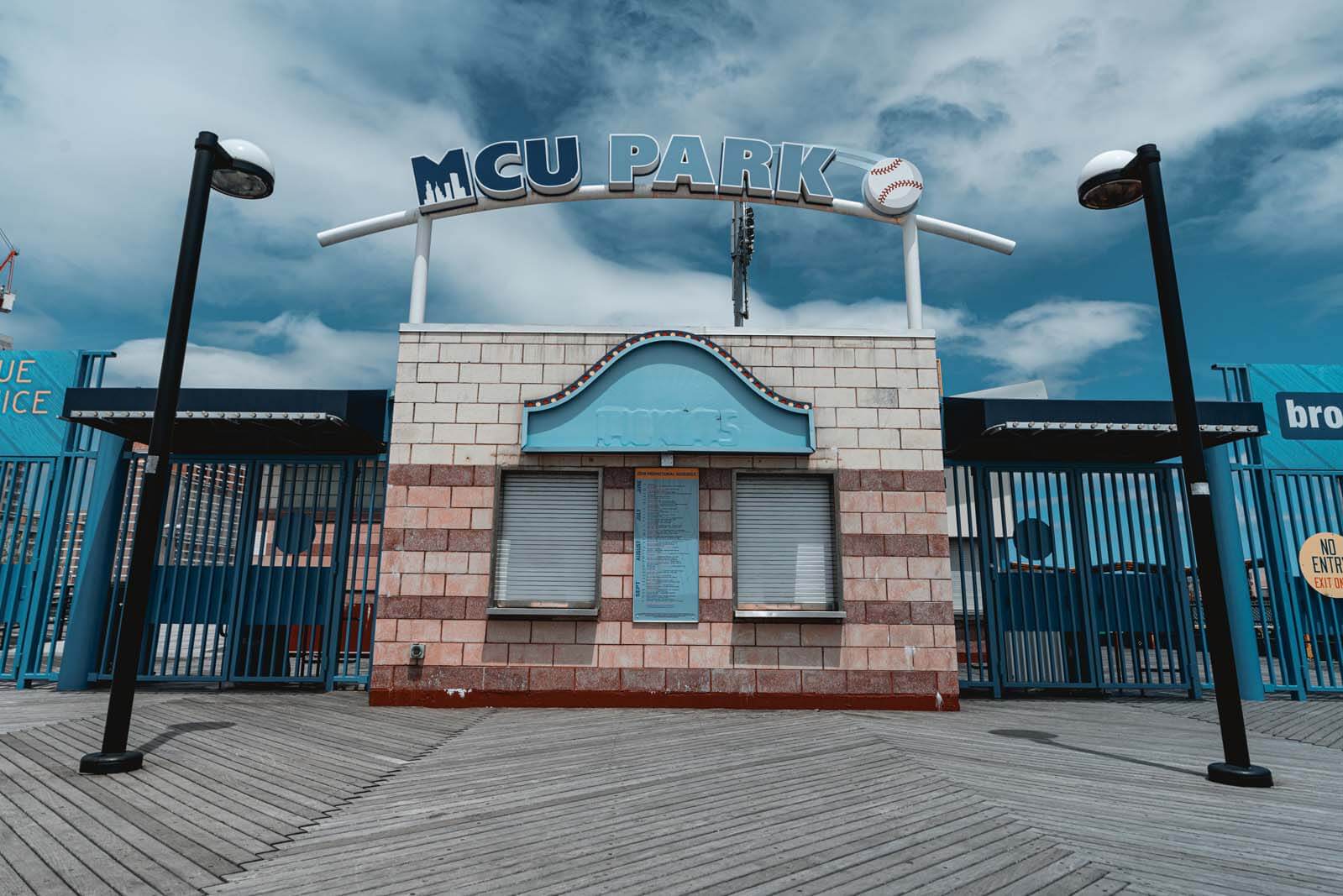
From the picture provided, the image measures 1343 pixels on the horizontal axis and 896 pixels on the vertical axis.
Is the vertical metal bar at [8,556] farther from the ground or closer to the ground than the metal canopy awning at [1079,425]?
closer to the ground

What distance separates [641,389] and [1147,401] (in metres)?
6.96

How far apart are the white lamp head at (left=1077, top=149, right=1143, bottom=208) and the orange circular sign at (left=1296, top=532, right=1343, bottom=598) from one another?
8.26 meters

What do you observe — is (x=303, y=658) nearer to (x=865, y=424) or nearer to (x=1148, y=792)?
(x=865, y=424)

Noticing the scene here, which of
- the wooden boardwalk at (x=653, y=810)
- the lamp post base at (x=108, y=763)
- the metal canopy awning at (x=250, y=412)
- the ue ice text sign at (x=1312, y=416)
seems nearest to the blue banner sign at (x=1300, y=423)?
the ue ice text sign at (x=1312, y=416)

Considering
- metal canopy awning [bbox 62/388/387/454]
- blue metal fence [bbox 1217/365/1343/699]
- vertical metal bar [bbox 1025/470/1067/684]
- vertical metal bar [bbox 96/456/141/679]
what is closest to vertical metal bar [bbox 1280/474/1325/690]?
blue metal fence [bbox 1217/365/1343/699]

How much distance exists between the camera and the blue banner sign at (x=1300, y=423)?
11.7 m

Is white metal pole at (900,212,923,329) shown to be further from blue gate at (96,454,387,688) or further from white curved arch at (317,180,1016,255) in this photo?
blue gate at (96,454,387,688)

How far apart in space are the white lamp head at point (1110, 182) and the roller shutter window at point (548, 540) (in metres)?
6.32

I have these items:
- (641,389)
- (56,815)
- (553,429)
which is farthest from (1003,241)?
(56,815)

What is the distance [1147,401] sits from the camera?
9.84 m

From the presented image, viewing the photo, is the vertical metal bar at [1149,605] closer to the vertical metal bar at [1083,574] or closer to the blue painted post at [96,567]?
the vertical metal bar at [1083,574]

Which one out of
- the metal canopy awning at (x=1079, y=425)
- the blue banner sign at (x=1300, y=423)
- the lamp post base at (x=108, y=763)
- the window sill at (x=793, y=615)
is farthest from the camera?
the blue banner sign at (x=1300, y=423)

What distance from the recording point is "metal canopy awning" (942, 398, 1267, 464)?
9.79 m

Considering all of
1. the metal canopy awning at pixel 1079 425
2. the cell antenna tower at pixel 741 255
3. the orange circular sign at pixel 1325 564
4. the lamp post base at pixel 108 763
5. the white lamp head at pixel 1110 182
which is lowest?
the lamp post base at pixel 108 763
